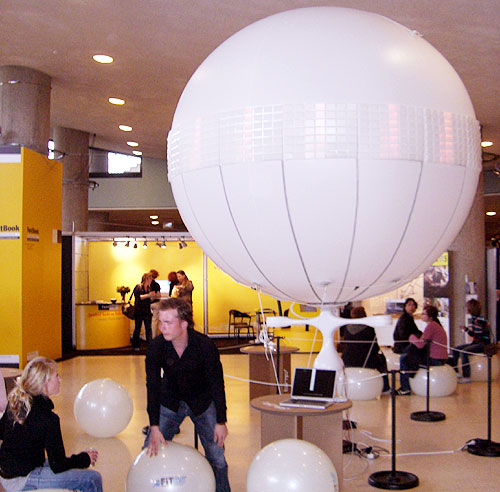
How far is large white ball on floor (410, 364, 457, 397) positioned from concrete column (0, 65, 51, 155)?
6.47m

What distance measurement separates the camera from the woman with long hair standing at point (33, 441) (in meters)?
3.43

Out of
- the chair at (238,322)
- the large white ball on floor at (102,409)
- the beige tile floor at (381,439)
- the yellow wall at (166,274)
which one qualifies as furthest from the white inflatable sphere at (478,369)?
the yellow wall at (166,274)

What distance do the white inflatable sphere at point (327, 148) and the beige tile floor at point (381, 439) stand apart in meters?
2.16

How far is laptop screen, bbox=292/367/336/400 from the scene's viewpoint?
Result: 2.19 metres

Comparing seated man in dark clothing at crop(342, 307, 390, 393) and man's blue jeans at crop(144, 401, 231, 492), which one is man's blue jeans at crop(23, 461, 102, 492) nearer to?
man's blue jeans at crop(144, 401, 231, 492)

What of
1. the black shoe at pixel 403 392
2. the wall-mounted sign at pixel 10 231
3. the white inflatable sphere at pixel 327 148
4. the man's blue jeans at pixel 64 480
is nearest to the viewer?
the white inflatable sphere at pixel 327 148

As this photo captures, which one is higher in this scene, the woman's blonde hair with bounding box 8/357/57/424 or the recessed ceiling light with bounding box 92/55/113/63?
the recessed ceiling light with bounding box 92/55/113/63

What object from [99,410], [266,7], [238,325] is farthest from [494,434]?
[238,325]

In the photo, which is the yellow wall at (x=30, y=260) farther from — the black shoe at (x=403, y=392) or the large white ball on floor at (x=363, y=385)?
the black shoe at (x=403, y=392)

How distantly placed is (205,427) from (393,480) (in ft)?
5.68

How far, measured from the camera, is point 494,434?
625cm

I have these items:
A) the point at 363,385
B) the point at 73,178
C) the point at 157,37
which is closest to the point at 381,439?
the point at 363,385

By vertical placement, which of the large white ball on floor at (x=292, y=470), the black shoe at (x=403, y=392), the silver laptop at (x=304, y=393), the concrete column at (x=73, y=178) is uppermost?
the concrete column at (x=73, y=178)

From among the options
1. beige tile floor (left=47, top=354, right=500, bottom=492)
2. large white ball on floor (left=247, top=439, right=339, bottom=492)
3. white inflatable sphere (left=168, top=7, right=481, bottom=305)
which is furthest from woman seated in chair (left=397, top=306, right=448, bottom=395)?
white inflatable sphere (left=168, top=7, right=481, bottom=305)
